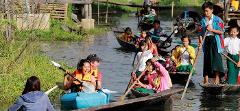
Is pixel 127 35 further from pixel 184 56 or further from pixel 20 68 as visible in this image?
pixel 20 68

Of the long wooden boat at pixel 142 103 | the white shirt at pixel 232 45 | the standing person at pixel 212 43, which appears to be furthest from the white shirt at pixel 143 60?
the long wooden boat at pixel 142 103

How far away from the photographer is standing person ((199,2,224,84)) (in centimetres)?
1488

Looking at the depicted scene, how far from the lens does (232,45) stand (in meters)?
15.3

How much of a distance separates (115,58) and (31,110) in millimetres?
13357

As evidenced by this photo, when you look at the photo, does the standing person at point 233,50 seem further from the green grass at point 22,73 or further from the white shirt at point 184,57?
the green grass at point 22,73

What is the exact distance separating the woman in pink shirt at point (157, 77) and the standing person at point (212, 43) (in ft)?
4.56

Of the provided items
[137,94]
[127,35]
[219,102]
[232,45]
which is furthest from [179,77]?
[127,35]

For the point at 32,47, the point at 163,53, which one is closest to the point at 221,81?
the point at 32,47

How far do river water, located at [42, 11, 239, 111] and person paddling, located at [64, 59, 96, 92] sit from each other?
2.09 meters

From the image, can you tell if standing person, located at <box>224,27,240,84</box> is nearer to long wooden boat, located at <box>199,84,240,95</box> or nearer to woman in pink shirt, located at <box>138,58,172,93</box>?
long wooden boat, located at <box>199,84,240,95</box>

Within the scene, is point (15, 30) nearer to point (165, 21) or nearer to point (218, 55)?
point (218, 55)

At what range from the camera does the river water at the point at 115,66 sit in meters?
14.6

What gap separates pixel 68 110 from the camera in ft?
40.9

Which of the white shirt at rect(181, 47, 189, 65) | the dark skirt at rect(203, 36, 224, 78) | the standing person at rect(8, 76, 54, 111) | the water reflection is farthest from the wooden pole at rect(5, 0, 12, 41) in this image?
the standing person at rect(8, 76, 54, 111)
